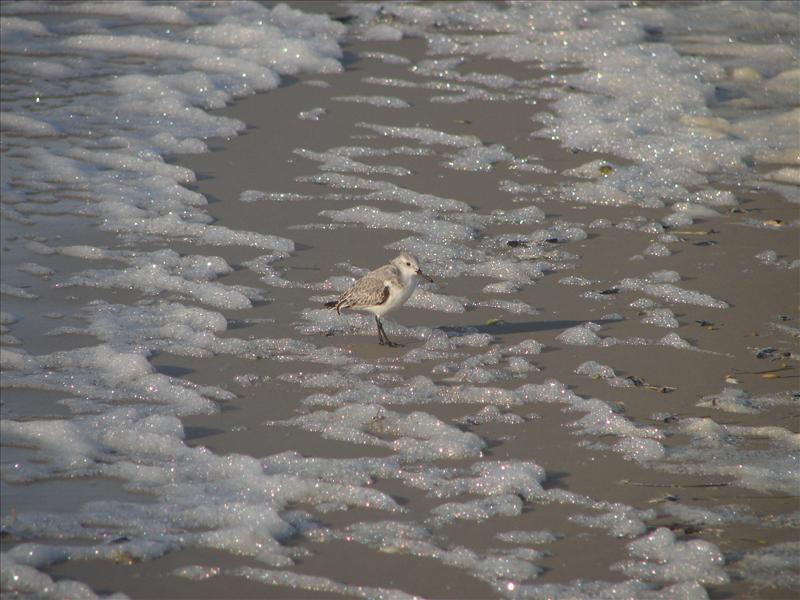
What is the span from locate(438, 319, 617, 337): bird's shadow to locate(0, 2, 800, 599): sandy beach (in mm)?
23

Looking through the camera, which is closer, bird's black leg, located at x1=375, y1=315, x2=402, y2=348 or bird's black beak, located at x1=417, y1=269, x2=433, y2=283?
bird's black leg, located at x1=375, y1=315, x2=402, y2=348

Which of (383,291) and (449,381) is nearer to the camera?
(449,381)

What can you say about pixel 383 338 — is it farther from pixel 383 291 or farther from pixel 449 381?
pixel 449 381

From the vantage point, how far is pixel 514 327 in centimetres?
664

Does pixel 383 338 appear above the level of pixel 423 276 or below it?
below

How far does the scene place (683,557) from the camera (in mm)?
4469

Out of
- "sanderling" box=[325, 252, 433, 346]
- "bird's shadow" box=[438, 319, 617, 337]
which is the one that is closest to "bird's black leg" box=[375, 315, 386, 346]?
"sanderling" box=[325, 252, 433, 346]

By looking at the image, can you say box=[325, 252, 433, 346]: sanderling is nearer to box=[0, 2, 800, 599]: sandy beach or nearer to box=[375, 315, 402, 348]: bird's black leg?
box=[375, 315, 402, 348]: bird's black leg

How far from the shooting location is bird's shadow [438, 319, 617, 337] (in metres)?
6.59

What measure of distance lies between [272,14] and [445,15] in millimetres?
1767

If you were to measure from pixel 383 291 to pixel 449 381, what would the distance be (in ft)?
2.50

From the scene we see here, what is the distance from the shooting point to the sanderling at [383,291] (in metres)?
6.54

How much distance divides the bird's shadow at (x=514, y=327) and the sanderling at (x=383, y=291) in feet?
1.05

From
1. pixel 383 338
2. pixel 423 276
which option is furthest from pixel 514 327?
pixel 383 338
